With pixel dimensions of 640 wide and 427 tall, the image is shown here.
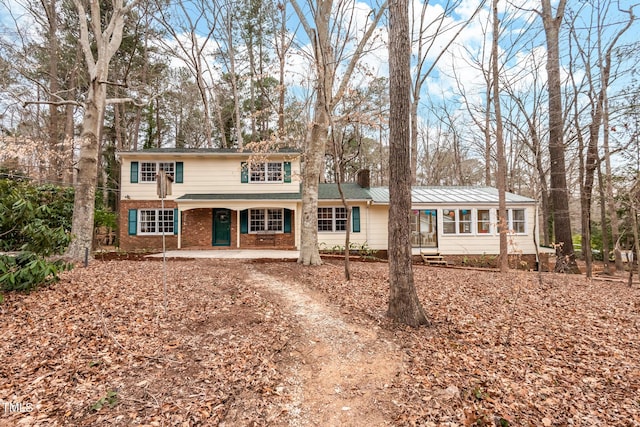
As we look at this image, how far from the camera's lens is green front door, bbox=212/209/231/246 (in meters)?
14.5

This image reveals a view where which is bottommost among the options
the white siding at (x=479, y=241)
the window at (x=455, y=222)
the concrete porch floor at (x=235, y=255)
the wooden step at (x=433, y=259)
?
the wooden step at (x=433, y=259)

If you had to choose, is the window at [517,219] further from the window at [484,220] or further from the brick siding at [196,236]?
the brick siding at [196,236]

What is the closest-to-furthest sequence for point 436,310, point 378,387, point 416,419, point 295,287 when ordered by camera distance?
point 416,419 → point 378,387 → point 436,310 → point 295,287

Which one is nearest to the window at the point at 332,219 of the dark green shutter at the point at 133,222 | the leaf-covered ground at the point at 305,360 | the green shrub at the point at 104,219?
the leaf-covered ground at the point at 305,360

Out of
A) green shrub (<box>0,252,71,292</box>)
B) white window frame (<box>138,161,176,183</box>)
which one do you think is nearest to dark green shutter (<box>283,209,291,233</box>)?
white window frame (<box>138,161,176,183</box>)

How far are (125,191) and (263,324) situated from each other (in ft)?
44.3

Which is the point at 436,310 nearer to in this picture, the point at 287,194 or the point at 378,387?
the point at 378,387

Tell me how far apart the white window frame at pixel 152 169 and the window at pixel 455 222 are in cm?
1336

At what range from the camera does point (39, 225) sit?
209 inches

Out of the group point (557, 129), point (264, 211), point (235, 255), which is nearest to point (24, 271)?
point (235, 255)

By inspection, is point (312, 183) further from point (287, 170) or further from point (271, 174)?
point (271, 174)

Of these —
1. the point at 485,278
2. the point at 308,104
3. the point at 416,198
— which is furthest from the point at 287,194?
the point at 485,278

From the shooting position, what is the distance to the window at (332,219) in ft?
47.2

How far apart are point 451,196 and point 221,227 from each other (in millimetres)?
11456
